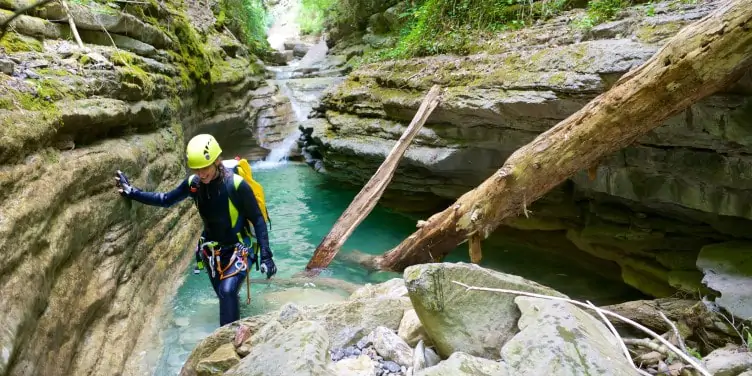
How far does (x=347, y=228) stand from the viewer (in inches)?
266

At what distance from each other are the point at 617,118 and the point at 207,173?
3999 millimetres

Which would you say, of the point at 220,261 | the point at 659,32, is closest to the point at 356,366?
the point at 220,261

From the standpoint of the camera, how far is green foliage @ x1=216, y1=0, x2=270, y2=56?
1598cm

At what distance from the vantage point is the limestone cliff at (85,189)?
2902 millimetres

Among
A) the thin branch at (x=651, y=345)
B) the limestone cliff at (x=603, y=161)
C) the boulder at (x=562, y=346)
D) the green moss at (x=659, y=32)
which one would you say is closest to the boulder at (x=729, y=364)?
the thin branch at (x=651, y=345)

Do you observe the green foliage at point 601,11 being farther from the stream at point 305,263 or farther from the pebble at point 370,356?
the pebble at point 370,356

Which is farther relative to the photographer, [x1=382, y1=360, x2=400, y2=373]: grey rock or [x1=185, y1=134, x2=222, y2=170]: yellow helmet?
[x1=185, y1=134, x2=222, y2=170]: yellow helmet

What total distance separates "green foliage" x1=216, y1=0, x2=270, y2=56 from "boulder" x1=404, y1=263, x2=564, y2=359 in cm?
1428

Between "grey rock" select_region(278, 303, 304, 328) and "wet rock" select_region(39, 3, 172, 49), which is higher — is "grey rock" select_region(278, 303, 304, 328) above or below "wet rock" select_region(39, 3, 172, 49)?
below

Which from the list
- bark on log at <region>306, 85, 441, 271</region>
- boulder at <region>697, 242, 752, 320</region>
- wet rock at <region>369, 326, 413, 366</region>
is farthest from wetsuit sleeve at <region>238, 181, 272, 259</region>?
boulder at <region>697, 242, 752, 320</region>

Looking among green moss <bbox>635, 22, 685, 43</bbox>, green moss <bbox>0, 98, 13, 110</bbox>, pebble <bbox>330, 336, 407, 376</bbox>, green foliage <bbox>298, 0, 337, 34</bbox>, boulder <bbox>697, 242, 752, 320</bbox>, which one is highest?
green foliage <bbox>298, 0, 337, 34</bbox>

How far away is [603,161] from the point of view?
17.7 ft

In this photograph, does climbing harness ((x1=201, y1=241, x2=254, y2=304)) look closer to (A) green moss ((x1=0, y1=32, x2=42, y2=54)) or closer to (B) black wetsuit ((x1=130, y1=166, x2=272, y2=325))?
(B) black wetsuit ((x1=130, y1=166, x2=272, y2=325))

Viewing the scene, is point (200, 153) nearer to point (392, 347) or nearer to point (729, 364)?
point (392, 347)
